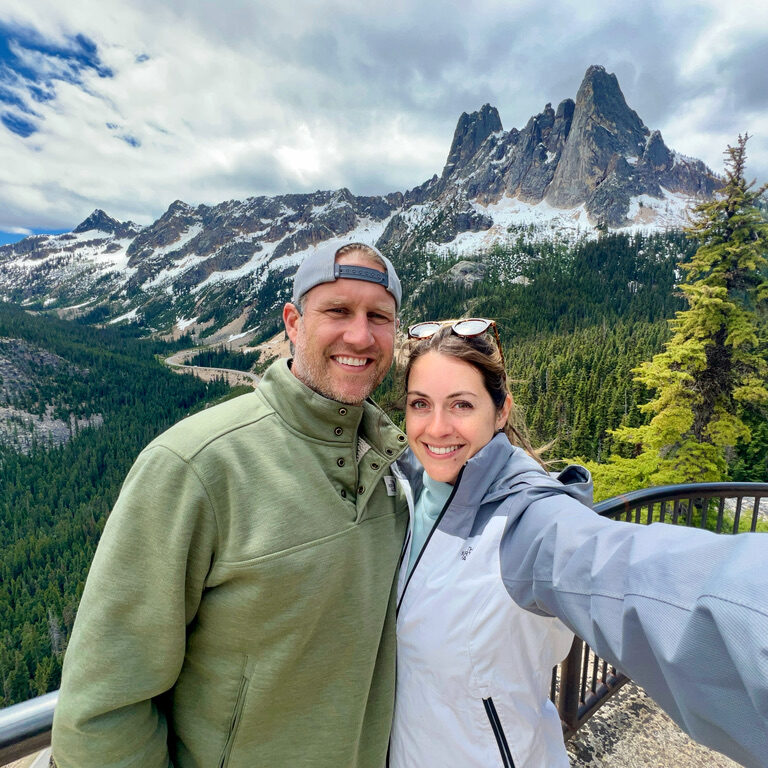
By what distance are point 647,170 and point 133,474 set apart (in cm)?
19924

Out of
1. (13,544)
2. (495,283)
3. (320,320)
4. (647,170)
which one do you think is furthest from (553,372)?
(647,170)

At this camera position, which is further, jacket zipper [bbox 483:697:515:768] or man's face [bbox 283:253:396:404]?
man's face [bbox 283:253:396:404]

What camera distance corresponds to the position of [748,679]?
0.82 meters

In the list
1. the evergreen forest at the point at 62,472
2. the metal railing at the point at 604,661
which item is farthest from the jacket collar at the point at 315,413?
the evergreen forest at the point at 62,472

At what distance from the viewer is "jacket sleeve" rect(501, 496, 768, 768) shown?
0.85 metres

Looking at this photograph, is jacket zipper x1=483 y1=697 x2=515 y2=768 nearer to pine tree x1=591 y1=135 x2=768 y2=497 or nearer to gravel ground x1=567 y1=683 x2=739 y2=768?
gravel ground x1=567 y1=683 x2=739 y2=768

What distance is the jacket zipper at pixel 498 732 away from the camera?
154 centimetres

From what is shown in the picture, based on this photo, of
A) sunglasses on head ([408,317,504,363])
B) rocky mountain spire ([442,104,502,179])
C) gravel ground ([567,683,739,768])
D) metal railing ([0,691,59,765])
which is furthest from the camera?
rocky mountain spire ([442,104,502,179])

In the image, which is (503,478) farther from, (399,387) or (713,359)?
(713,359)

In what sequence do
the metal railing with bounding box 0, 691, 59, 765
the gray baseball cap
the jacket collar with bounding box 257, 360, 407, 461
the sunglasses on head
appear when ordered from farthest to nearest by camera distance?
the sunglasses on head → the gray baseball cap → the jacket collar with bounding box 257, 360, 407, 461 → the metal railing with bounding box 0, 691, 59, 765

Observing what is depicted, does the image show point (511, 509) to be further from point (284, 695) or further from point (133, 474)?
point (133, 474)

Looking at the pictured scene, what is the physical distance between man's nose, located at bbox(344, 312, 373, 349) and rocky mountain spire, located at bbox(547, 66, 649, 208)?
18495 centimetres

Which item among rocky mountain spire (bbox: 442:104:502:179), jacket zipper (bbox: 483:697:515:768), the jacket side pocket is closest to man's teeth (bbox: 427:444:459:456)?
jacket zipper (bbox: 483:697:515:768)

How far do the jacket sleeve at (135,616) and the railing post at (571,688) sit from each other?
8.03 feet
